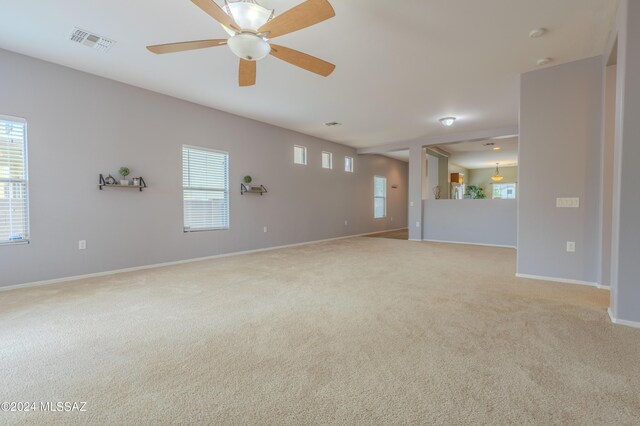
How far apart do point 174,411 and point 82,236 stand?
369cm

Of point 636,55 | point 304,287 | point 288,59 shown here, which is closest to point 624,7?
point 636,55

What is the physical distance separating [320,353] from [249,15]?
96.4 inches

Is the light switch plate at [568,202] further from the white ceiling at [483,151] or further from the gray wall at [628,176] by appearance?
the white ceiling at [483,151]

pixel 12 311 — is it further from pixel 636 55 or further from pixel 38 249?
pixel 636 55

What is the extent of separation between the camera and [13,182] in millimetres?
3617

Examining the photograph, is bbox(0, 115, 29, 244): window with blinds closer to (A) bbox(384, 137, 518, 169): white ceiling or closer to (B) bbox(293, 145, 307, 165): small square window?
(B) bbox(293, 145, 307, 165): small square window

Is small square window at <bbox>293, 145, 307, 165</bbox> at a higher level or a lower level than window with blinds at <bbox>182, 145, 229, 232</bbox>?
higher

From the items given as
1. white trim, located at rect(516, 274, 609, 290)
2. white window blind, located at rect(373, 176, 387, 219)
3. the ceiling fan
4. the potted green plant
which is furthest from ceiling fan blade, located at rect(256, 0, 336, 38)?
white window blind, located at rect(373, 176, 387, 219)

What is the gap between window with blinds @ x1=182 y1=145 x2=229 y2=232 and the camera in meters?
5.29

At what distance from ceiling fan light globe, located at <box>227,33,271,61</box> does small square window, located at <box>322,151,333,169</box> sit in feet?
18.6

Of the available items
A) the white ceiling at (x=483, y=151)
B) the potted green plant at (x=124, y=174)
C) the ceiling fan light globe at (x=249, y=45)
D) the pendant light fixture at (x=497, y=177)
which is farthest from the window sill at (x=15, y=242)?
the pendant light fixture at (x=497, y=177)

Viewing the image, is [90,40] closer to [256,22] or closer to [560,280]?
[256,22]

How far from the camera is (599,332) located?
2.34 m

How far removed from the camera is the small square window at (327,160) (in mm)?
8211
